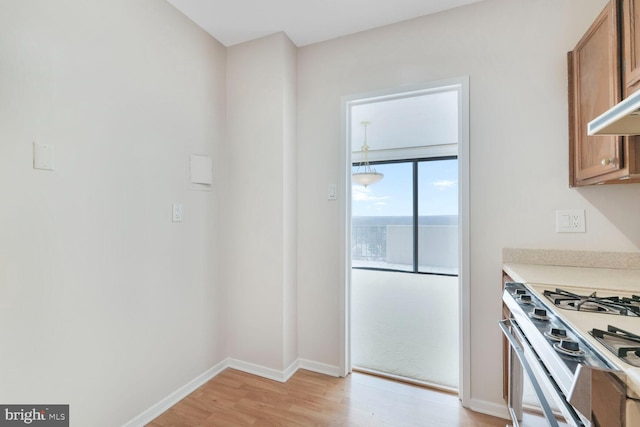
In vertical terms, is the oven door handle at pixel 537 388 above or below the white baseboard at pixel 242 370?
above

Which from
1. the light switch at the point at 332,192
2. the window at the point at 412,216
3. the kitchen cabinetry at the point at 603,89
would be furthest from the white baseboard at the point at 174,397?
the window at the point at 412,216

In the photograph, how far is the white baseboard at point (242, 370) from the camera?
→ 5.98 ft

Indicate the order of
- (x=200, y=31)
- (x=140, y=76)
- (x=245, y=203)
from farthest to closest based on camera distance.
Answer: (x=245, y=203) < (x=200, y=31) < (x=140, y=76)

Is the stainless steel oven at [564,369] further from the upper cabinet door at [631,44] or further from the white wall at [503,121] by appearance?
the upper cabinet door at [631,44]

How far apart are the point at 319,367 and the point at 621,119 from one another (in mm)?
2232

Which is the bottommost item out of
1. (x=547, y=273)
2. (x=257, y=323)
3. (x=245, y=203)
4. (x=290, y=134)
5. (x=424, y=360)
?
(x=424, y=360)

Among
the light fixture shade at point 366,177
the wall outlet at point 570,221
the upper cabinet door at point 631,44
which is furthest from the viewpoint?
the light fixture shade at point 366,177

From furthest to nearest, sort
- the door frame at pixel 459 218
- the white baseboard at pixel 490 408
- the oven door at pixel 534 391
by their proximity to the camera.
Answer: the door frame at pixel 459 218
the white baseboard at pixel 490 408
the oven door at pixel 534 391

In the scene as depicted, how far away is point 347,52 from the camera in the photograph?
2.20 m

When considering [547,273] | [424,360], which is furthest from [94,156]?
[424,360]

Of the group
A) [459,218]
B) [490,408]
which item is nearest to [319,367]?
[490,408]

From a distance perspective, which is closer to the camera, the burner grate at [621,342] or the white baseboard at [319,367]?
the burner grate at [621,342]

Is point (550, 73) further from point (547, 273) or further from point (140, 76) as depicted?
point (140, 76)

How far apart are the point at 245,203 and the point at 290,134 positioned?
65 cm
